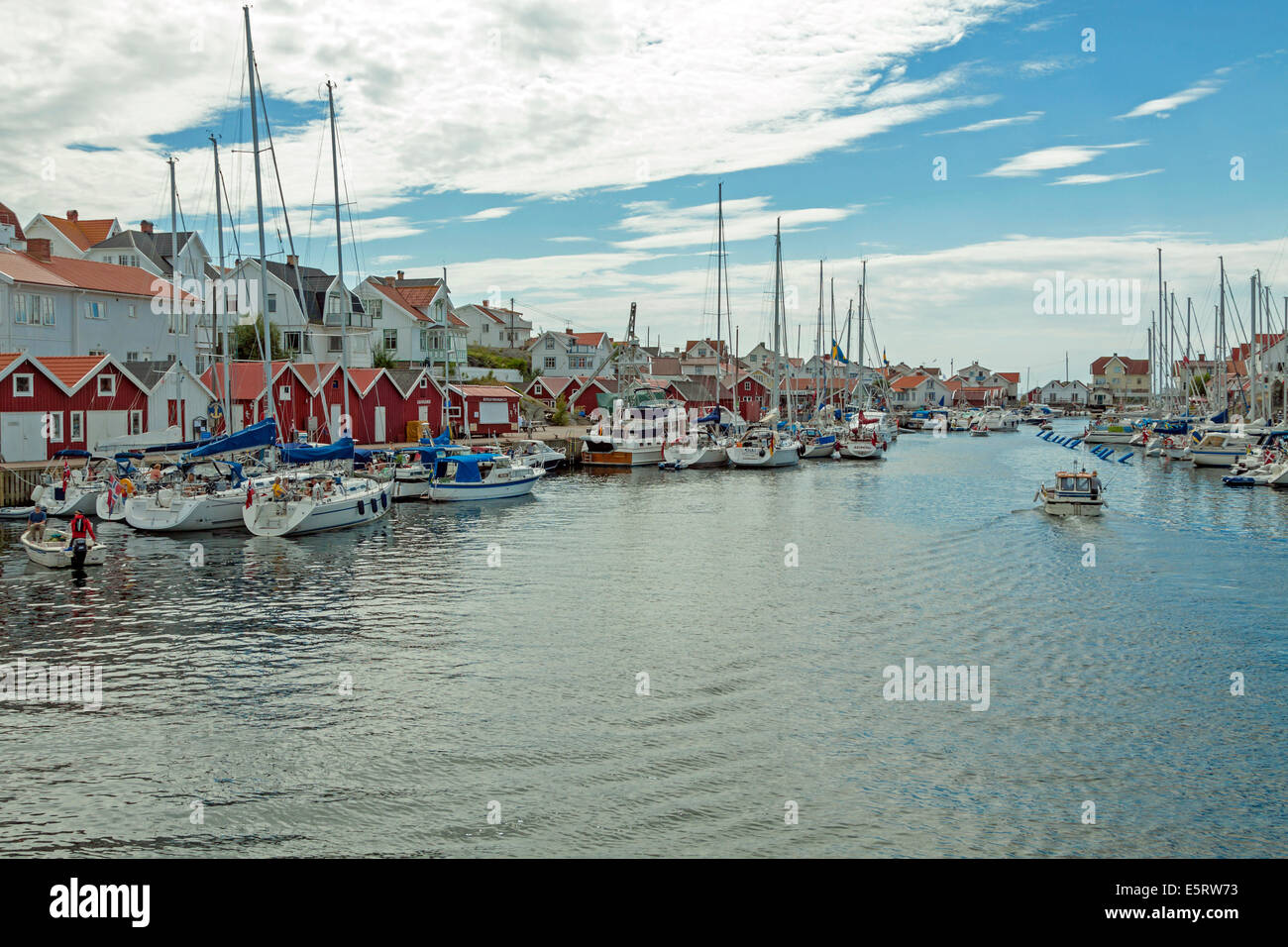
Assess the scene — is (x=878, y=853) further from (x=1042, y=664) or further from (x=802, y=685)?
(x=1042, y=664)

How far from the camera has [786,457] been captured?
8112 cm

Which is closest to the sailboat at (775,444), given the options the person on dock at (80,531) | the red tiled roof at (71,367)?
the red tiled roof at (71,367)

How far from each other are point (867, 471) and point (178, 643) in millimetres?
62045

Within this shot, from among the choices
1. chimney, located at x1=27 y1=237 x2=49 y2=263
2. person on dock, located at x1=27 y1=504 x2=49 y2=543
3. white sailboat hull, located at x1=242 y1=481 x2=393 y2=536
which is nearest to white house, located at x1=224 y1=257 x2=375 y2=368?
chimney, located at x1=27 y1=237 x2=49 y2=263

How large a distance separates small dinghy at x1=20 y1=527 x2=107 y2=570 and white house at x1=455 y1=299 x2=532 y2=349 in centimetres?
10408

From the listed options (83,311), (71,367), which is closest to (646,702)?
(71,367)

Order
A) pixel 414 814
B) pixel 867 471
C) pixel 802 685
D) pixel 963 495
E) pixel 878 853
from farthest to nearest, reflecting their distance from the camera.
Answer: pixel 867 471 < pixel 963 495 < pixel 802 685 < pixel 414 814 < pixel 878 853

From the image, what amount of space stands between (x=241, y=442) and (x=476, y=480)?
13.8 meters

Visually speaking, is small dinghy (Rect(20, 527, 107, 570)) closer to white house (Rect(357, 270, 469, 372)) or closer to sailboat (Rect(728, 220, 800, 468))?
sailboat (Rect(728, 220, 800, 468))

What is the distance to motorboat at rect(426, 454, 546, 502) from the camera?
54438 mm

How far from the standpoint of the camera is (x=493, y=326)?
141 meters

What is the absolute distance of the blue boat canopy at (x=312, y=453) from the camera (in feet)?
155

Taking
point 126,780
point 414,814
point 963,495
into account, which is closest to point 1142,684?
point 414,814
